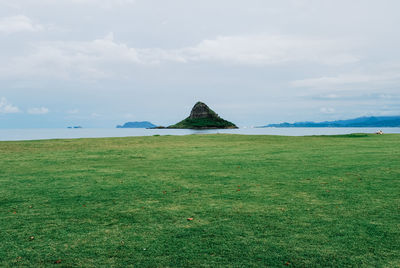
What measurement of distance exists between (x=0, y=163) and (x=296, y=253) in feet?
59.7

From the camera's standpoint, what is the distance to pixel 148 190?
10117 mm

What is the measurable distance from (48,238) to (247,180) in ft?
24.7

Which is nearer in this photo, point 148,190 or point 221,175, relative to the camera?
point 148,190

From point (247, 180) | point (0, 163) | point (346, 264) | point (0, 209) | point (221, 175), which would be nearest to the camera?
point (346, 264)

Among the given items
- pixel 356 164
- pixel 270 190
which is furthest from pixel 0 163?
pixel 356 164

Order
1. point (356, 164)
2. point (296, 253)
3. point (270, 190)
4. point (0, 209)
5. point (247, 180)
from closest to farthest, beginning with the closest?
point (296, 253) → point (0, 209) → point (270, 190) → point (247, 180) → point (356, 164)

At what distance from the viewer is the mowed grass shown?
5219mm

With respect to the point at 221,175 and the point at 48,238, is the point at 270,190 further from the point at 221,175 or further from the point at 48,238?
the point at 48,238

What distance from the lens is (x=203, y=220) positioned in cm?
699

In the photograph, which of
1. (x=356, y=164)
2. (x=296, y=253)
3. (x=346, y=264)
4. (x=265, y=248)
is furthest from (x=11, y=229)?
(x=356, y=164)

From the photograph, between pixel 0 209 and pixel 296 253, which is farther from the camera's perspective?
pixel 0 209

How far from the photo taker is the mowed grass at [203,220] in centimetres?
522

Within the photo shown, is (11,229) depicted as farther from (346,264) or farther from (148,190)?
(346,264)

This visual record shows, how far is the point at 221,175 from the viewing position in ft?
42.0
